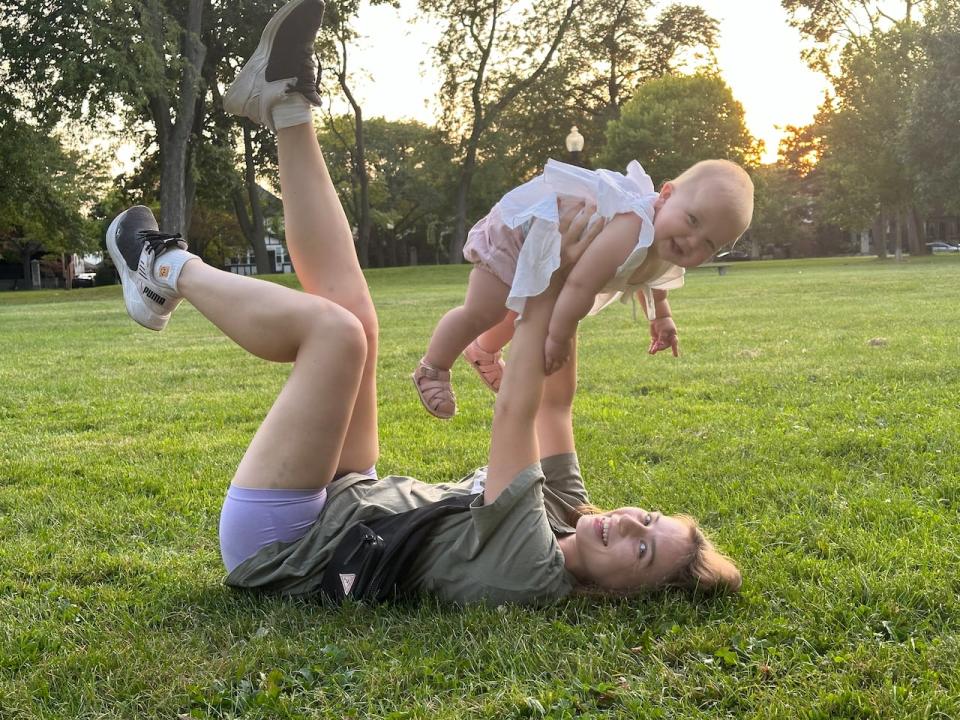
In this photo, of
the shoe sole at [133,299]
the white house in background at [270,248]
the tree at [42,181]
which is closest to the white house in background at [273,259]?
the white house in background at [270,248]

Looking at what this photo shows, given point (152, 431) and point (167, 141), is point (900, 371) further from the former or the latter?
point (167, 141)

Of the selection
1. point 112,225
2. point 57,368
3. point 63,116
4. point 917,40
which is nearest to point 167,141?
point 63,116

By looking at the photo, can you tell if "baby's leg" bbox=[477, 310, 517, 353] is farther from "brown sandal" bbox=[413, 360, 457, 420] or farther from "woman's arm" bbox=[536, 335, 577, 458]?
"woman's arm" bbox=[536, 335, 577, 458]

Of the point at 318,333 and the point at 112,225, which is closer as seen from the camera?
the point at 318,333

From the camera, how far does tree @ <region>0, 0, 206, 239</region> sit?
23266mm

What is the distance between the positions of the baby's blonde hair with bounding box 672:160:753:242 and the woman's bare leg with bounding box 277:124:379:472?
4.29ft

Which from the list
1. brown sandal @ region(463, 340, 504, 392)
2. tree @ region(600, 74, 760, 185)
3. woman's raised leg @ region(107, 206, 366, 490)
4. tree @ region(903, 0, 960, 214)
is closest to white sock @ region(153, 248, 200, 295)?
woman's raised leg @ region(107, 206, 366, 490)

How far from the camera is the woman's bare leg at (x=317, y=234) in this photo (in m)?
3.49

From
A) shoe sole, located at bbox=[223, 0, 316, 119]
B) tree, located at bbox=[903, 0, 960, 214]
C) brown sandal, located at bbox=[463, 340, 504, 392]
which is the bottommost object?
brown sandal, located at bbox=[463, 340, 504, 392]

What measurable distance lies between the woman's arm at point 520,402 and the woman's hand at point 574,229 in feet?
0.68

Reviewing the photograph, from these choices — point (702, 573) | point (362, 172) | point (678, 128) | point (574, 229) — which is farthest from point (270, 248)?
point (702, 573)

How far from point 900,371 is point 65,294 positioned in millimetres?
31518

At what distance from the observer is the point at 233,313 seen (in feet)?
10.00

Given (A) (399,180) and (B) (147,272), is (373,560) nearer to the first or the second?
(B) (147,272)
